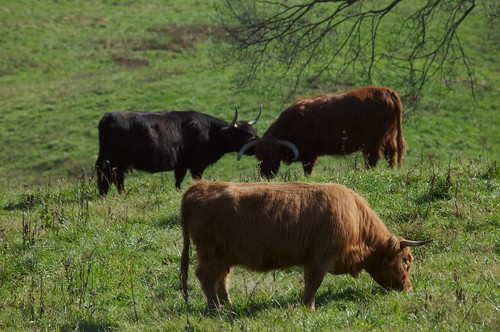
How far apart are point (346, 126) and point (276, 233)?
7579 millimetres

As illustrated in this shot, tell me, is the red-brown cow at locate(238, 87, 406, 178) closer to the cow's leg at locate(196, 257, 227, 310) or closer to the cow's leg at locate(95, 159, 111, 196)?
the cow's leg at locate(95, 159, 111, 196)

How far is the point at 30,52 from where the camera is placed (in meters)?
36.2

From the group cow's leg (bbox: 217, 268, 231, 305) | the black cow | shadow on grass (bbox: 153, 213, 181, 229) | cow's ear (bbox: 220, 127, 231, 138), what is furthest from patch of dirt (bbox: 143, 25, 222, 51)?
cow's leg (bbox: 217, 268, 231, 305)

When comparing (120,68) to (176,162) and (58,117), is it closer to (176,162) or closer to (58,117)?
(58,117)

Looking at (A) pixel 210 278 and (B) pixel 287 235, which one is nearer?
(A) pixel 210 278

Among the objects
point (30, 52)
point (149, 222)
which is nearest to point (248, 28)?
point (149, 222)

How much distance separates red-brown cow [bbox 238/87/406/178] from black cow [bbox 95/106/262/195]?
1385mm

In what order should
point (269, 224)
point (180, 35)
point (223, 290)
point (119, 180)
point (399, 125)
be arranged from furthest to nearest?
point (180, 35)
point (399, 125)
point (119, 180)
point (223, 290)
point (269, 224)

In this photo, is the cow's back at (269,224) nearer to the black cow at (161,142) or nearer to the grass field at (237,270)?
the grass field at (237,270)

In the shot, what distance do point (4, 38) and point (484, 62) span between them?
71.8 ft

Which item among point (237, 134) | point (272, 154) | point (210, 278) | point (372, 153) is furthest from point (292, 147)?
point (210, 278)

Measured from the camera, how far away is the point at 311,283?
717 cm

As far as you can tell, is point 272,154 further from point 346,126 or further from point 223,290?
point 223,290

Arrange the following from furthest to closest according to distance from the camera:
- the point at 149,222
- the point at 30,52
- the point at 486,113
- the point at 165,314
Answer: the point at 30,52
the point at 486,113
the point at 149,222
the point at 165,314
